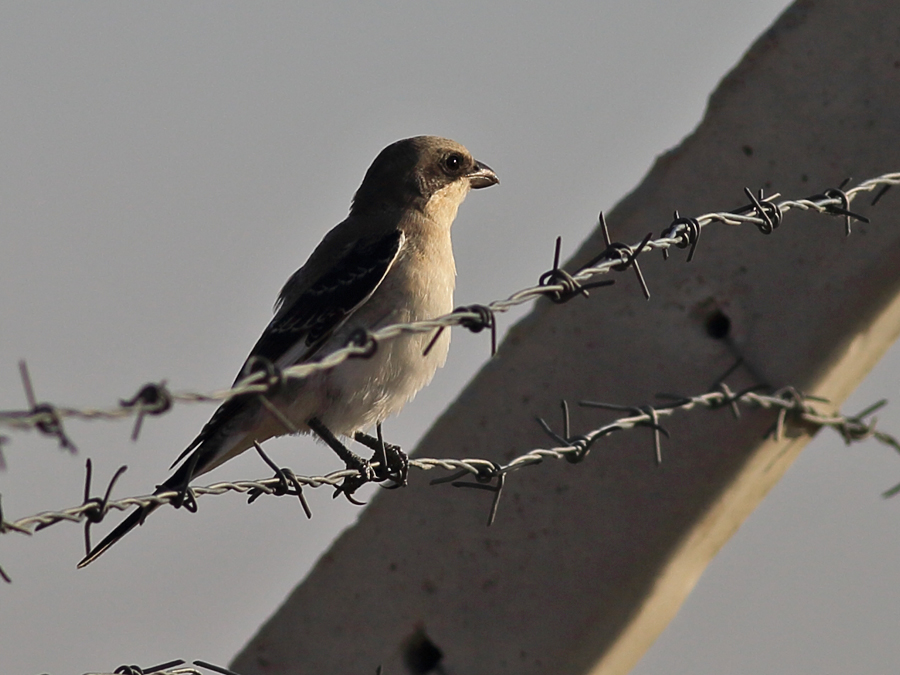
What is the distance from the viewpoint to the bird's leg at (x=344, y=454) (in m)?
5.46

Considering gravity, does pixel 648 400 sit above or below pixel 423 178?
below

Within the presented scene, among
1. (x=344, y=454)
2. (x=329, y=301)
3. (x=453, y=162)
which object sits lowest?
(x=344, y=454)

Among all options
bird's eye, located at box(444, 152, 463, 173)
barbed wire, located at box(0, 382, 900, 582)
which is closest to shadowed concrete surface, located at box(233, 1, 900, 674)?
barbed wire, located at box(0, 382, 900, 582)

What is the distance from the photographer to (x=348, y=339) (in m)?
5.44

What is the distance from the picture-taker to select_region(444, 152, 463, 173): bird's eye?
6.88 meters

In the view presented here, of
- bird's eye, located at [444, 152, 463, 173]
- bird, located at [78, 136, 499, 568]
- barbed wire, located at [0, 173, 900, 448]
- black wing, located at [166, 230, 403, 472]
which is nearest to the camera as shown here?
barbed wire, located at [0, 173, 900, 448]

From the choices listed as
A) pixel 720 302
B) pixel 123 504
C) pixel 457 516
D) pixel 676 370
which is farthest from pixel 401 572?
pixel 123 504

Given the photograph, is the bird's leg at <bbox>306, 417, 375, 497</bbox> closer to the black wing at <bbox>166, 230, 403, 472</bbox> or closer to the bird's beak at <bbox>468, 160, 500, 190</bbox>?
the black wing at <bbox>166, 230, 403, 472</bbox>

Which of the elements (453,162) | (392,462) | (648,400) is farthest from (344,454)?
(453,162)

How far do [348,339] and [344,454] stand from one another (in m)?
0.63

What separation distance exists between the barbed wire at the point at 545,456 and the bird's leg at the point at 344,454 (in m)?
0.92

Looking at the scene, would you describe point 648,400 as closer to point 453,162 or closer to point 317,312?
point 317,312

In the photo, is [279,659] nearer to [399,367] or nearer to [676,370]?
[399,367]

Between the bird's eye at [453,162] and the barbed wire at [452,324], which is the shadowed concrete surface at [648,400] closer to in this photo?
the barbed wire at [452,324]
